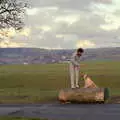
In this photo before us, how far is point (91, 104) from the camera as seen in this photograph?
20.8 metres

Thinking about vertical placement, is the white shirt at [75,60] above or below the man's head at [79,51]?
below

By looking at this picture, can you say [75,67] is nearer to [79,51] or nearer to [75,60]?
[75,60]

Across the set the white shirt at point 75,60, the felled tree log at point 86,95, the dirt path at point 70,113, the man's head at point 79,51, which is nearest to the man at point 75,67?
the white shirt at point 75,60

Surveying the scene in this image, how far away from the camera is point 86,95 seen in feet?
69.1

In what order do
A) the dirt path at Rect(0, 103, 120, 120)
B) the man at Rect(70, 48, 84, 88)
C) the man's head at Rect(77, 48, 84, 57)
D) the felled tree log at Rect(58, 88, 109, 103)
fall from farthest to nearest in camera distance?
the man at Rect(70, 48, 84, 88), the man's head at Rect(77, 48, 84, 57), the felled tree log at Rect(58, 88, 109, 103), the dirt path at Rect(0, 103, 120, 120)

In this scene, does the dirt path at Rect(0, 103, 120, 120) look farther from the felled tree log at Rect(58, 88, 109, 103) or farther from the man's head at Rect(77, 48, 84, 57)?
the man's head at Rect(77, 48, 84, 57)

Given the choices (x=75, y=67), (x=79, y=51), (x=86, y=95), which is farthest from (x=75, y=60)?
(x=86, y=95)

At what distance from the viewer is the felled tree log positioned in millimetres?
20984

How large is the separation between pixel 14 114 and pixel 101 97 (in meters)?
4.74

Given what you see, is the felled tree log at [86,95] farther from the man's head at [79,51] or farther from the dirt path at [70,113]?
the man's head at [79,51]

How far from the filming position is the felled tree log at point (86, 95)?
21.0 metres

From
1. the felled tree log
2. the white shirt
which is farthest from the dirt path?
the white shirt

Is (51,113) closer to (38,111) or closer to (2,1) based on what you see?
(38,111)

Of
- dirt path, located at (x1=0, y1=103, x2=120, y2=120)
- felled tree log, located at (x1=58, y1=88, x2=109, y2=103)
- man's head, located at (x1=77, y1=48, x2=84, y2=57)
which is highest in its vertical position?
man's head, located at (x1=77, y1=48, x2=84, y2=57)
